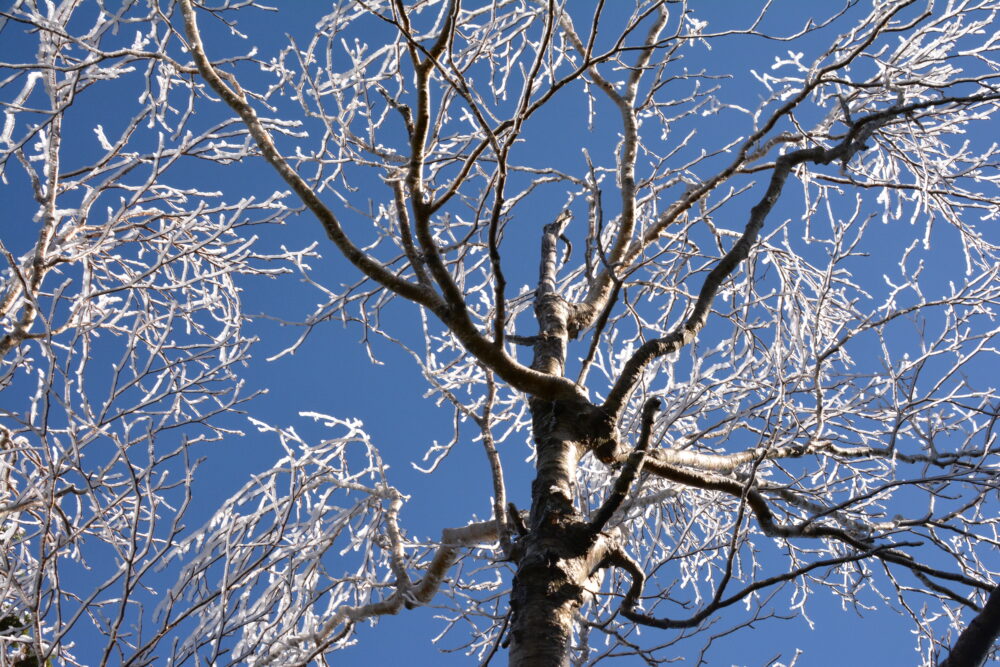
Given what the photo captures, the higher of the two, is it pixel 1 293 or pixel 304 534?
pixel 1 293

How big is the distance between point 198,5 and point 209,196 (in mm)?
1272

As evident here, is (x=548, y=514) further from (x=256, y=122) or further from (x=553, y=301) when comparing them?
(x=256, y=122)

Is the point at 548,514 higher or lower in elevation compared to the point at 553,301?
lower

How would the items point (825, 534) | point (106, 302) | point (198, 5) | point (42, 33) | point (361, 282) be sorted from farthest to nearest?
point (106, 302)
point (361, 282)
point (42, 33)
point (198, 5)
point (825, 534)

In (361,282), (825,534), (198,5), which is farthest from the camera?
(361,282)

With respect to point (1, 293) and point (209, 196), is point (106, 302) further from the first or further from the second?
point (209, 196)

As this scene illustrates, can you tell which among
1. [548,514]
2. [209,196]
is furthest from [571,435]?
[209,196]

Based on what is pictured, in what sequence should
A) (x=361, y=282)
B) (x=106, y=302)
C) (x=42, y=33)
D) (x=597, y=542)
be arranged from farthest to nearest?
1. (x=106, y=302)
2. (x=361, y=282)
3. (x=42, y=33)
4. (x=597, y=542)

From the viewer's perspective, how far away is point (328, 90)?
2963mm

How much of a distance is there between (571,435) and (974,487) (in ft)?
5.00

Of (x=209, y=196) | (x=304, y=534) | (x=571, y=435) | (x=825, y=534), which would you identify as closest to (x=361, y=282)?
(x=209, y=196)

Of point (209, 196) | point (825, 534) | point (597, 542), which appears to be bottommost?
point (597, 542)

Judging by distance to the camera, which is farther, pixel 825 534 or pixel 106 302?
pixel 106 302

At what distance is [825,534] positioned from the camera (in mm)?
2656
